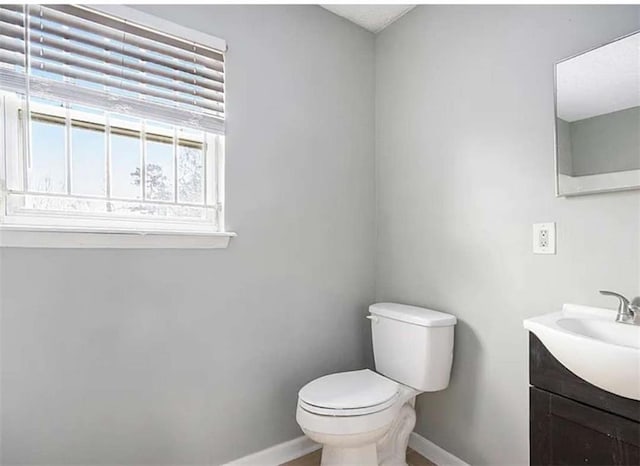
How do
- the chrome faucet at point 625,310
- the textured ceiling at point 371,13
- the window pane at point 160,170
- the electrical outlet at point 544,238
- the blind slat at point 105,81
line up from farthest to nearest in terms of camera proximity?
the textured ceiling at point 371,13 → the window pane at point 160,170 → the electrical outlet at point 544,238 → the blind slat at point 105,81 → the chrome faucet at point 625,310

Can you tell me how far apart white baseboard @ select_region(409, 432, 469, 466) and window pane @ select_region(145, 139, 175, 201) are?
5.61 feet

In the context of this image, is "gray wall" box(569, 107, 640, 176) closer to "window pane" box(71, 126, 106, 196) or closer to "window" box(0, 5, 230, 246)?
"window" box(0, 5, 230, 246)

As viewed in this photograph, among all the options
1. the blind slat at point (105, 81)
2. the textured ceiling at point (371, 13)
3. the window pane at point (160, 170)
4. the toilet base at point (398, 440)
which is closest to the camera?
the blind slat at point (105, 81)

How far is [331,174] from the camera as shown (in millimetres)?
2045

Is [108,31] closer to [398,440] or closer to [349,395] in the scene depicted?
[349,395]

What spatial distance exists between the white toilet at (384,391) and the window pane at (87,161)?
1188 millimetres

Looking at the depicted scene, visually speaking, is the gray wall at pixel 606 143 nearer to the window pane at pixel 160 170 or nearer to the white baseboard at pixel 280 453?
the window pane at pixel 160 170

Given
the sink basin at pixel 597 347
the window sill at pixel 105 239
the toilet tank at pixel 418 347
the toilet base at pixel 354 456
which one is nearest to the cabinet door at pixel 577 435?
the sink basin at pixel 597 347

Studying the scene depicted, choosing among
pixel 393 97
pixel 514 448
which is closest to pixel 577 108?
pixel 393 97

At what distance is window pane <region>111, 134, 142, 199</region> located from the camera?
5.04 feet

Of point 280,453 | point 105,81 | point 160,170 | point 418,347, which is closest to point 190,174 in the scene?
point 160,170

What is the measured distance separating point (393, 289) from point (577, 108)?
1178 millimetres

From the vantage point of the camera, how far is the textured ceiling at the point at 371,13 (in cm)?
200

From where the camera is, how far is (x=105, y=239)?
4.67 feet
